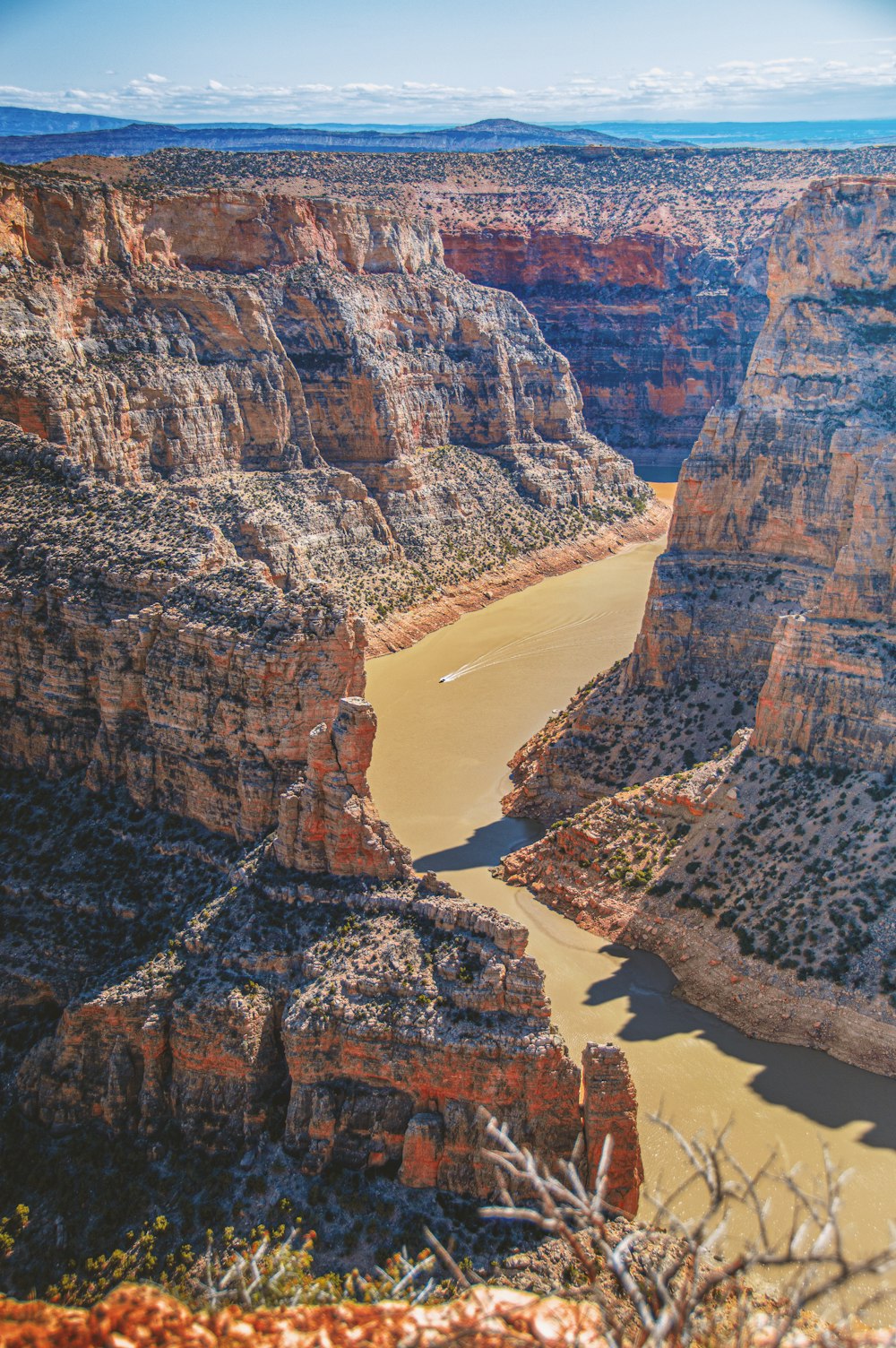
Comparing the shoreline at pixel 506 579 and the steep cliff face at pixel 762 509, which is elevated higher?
the steep cliff face at pixel 762 509

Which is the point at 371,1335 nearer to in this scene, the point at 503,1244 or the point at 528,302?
the point at 503,1244

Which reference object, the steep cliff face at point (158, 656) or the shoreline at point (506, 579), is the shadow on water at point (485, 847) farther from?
the shoreline at point (506, 579)

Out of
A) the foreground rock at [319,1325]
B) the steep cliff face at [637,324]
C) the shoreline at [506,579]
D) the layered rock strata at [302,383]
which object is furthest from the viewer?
the steep cliff face at [637,324]

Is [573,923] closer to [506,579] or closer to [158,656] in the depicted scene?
[158,656]

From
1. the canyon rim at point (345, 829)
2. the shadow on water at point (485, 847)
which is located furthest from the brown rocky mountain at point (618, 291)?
the shadow on water at point (485, 847)

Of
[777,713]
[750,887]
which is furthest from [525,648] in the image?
[750,887]

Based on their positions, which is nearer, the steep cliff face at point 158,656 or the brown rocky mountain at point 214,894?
the brown rocky mountain at point 214,894
